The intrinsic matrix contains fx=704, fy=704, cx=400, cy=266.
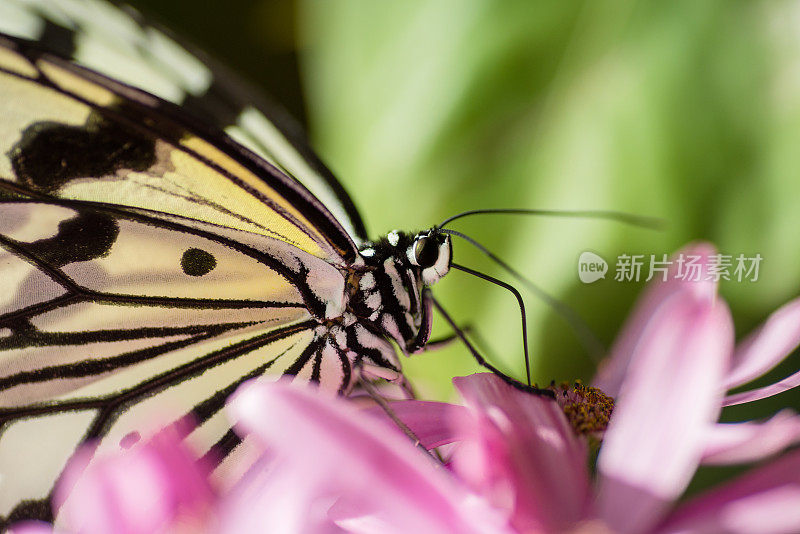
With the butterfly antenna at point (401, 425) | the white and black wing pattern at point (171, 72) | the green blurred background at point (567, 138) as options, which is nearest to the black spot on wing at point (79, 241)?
the white and black wing pattern at point (171, 72)

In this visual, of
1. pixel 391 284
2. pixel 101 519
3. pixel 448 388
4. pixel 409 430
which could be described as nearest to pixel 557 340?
pixel 448 388

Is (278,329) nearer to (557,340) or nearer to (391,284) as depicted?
(391,284)

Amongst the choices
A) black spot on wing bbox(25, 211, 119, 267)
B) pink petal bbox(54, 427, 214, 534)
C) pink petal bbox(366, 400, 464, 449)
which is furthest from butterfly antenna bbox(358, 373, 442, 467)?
black spot on wing bbox(25, 211, 119, 267)

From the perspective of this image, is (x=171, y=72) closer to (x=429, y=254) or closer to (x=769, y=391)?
(x=429, y=254)

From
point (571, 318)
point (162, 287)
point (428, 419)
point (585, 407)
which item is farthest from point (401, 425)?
point (571, 318)

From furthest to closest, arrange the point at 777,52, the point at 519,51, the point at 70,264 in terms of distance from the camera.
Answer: the point at 519,51
the point at 777,52
the point at 70,264

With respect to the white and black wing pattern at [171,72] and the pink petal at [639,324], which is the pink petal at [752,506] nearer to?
the pink petal at [639,324]
